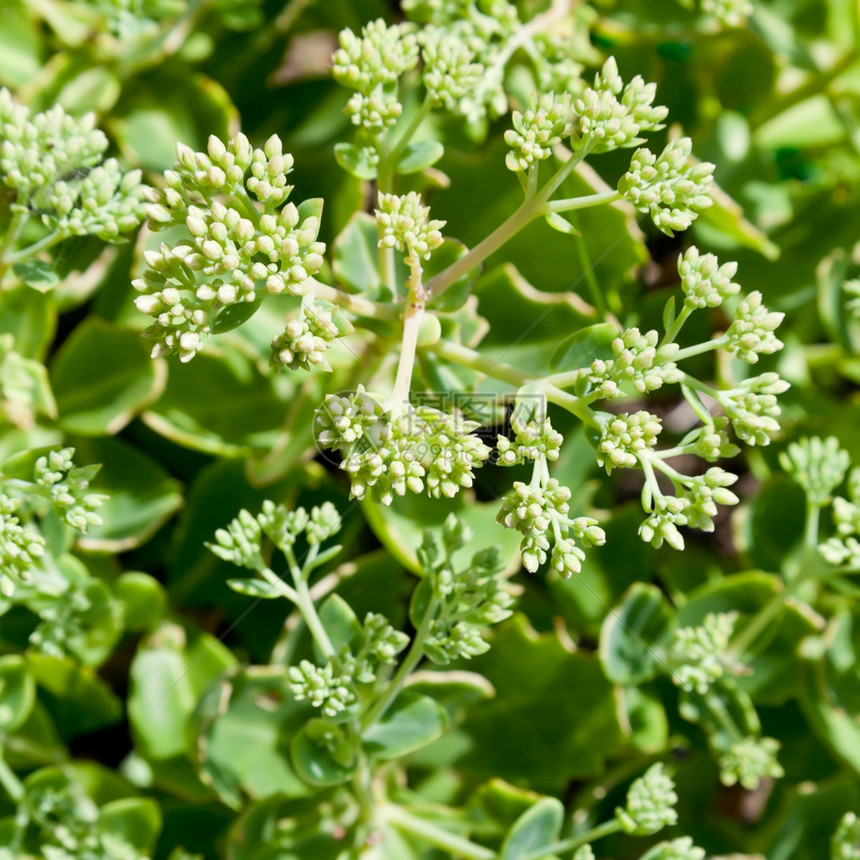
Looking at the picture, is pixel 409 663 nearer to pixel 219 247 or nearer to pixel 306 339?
pixel 306 339

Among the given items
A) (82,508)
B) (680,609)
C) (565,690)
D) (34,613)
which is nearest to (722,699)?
(680,609)

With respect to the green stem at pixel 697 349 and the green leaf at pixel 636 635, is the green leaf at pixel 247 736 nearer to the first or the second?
the green leaf at pixel 636 635

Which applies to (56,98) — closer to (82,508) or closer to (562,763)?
(82,508)

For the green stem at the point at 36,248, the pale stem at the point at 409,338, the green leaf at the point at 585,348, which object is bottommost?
the green leaf at the point at 585,348

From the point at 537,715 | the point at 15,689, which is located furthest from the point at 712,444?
the point at 15,689

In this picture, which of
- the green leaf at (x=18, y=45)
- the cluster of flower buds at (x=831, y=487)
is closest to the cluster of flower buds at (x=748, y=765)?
the cluster of flower buds at (x=831, y=487)

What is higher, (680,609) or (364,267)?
(364,267)

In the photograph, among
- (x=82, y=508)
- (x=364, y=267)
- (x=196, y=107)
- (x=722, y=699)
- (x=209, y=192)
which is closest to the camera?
(x=209, y=192)
